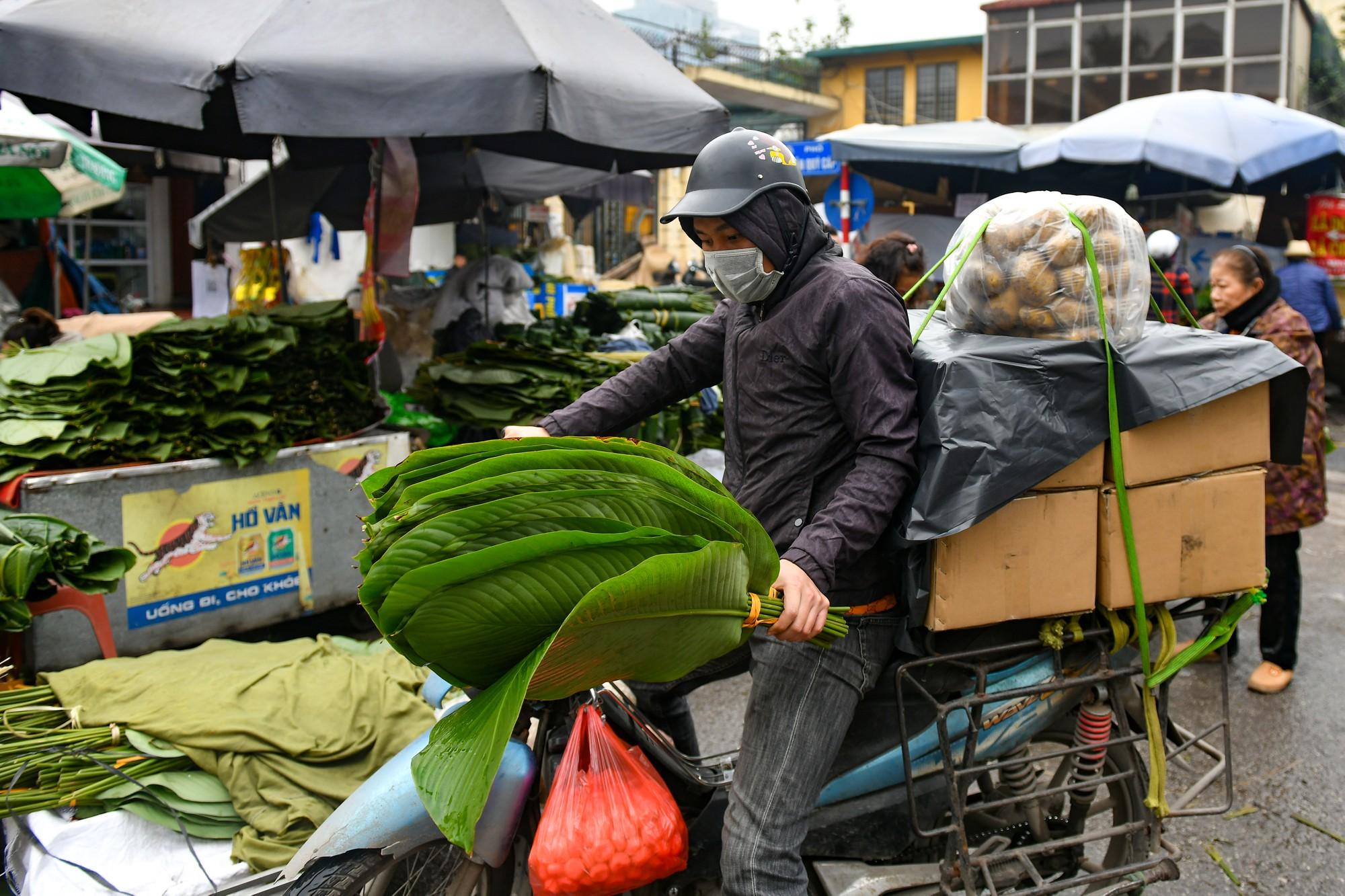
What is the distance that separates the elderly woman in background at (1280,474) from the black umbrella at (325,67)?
2.94 m

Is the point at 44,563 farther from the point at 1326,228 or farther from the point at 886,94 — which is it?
the point at 886,94

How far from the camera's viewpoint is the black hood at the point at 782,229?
6.86ft

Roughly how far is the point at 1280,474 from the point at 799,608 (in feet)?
12.1

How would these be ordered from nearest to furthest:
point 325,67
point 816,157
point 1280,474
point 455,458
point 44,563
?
1. point 455,458
2. point 44,563
3. point 325,67
4. point 1280,474
5. point 816,157

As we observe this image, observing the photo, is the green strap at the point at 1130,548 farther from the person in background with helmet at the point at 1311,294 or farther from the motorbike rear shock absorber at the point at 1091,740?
the person in background with helmet at the point at 1311,294

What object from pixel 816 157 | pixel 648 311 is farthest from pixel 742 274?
pixel 816 157

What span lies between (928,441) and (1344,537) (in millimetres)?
6595

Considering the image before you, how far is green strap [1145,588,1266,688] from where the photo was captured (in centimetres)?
228

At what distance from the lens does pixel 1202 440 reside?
218cm

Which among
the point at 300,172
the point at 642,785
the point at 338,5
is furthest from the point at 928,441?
the point at 300,172

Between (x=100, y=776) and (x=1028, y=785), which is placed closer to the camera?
(x=1028, y=785)

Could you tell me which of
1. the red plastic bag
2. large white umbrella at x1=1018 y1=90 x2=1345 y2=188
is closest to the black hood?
the red plastic bag

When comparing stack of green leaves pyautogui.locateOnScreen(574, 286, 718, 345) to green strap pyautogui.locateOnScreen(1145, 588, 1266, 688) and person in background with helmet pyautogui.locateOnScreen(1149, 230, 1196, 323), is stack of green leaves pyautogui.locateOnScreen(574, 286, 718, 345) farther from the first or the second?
green strap pyautogui.locateOnScreen(1145, 588, 1266, 688)

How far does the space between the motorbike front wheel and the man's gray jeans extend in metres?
0.50
